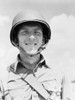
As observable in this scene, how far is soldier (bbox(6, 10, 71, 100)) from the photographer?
21.4 feet

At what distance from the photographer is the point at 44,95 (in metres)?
6.50

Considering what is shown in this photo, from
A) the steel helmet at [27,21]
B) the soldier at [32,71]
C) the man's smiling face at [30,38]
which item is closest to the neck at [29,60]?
the soldier at [32,71]

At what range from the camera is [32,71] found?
6719 mm

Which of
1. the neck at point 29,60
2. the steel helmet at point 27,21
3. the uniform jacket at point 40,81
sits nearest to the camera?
the uniform jacket at point 40,81

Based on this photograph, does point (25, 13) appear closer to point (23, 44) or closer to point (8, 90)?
point (23, 44)

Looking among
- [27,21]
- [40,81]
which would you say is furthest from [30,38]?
[40,81]

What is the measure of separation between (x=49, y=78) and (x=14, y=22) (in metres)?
1.32

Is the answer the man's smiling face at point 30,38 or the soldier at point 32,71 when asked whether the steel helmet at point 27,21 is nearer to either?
the soldier at point 32,71

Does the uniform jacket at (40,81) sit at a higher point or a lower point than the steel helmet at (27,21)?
lower

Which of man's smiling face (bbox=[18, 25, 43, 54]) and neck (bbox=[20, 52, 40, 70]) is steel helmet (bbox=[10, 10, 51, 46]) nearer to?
man's smiling face (bbox=[18, 25, 43, 54])

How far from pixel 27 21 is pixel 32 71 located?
0.97 metres

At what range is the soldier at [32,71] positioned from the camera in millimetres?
6527

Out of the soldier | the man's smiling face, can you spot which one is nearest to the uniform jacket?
the soldier

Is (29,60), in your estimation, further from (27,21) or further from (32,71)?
(27,21)
